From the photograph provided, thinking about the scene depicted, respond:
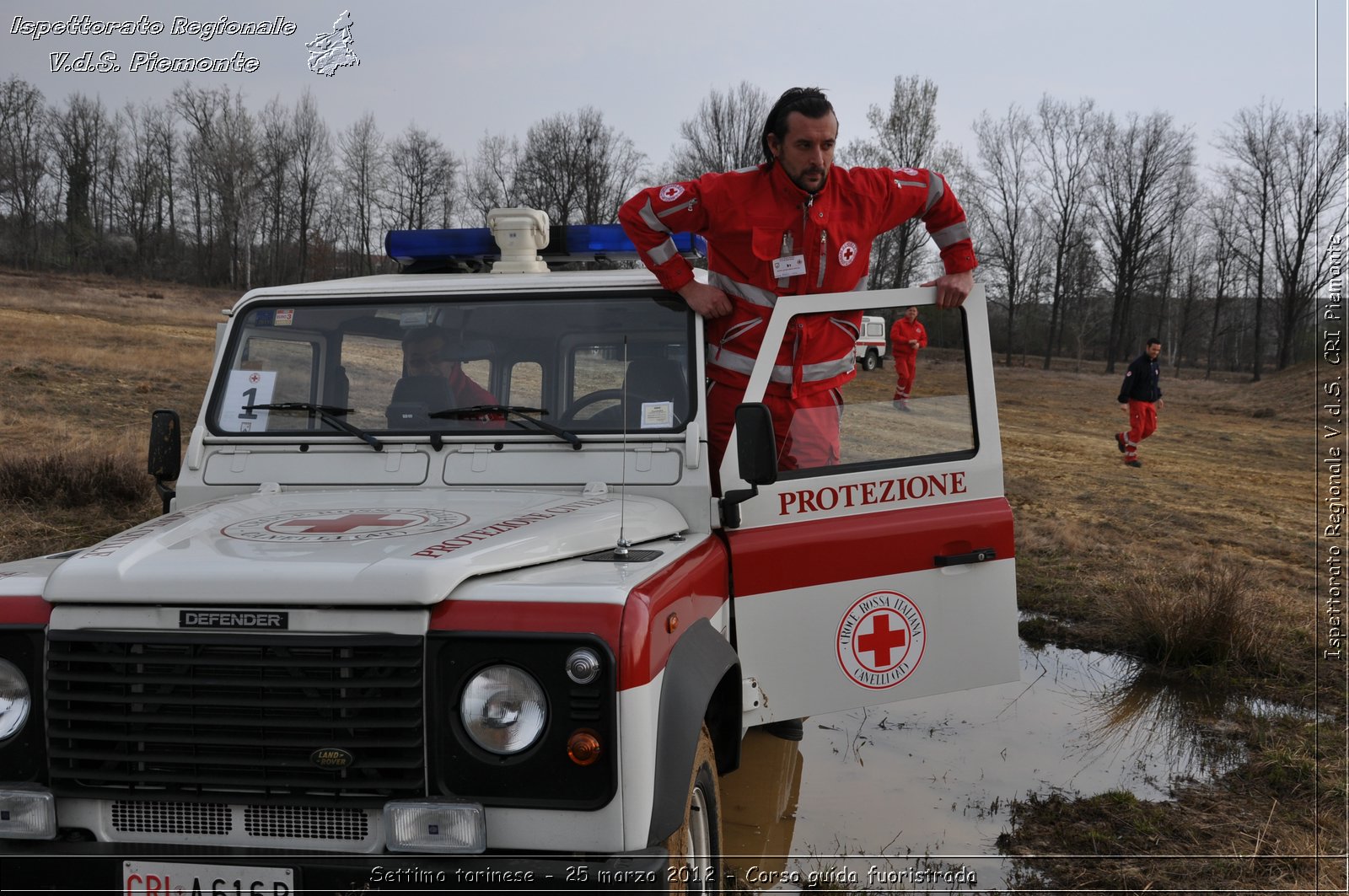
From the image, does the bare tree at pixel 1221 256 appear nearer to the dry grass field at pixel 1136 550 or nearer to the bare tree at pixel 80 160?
the dry grass field at pixel 1136 550

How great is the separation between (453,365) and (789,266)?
125cm

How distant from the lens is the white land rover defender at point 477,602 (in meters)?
2.26

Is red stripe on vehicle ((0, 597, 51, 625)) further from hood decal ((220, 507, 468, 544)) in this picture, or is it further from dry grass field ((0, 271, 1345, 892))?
dry grass field ((0, 271, 1345, 892))

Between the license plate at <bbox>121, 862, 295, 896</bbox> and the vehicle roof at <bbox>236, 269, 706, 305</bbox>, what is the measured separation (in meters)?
2.07

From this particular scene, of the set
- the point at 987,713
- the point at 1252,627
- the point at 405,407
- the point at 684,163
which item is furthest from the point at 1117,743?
the point at 684,163

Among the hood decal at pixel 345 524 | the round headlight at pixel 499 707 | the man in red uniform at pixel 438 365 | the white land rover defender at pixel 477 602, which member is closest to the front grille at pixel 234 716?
the white land rover defender at pixel 477 602

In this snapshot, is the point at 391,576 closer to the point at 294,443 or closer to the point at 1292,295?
the point at 294,443

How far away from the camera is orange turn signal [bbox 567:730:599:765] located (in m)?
2.22

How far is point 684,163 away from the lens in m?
48.2

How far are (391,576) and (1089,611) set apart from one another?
610 centimetres

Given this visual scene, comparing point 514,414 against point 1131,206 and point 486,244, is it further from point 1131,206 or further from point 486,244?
point 1131,206

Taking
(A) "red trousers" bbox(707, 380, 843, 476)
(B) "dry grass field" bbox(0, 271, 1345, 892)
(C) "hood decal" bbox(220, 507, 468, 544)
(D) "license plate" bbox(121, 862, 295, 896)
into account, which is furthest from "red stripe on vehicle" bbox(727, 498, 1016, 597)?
(D) "license plate" bbox(121, 862, 295, 896)

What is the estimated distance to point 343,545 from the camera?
2.61m

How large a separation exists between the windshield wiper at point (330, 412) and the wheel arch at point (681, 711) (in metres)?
1.36
